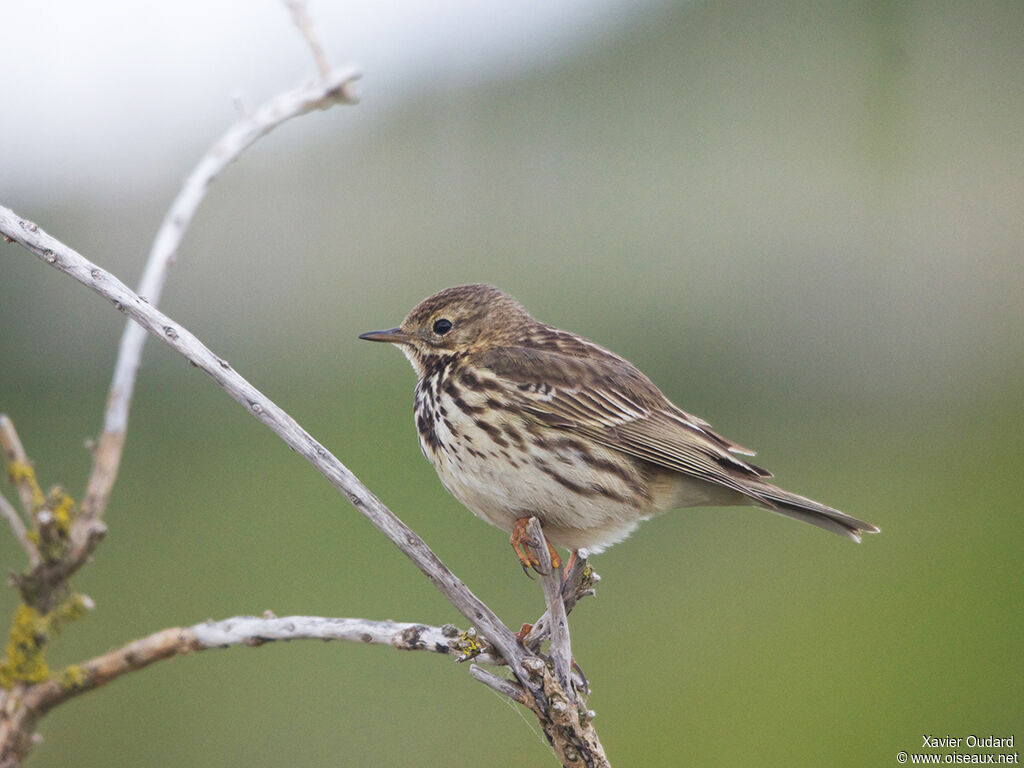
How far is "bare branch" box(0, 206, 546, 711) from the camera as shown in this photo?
3.20 metres

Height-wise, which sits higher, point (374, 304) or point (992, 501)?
point (374, 304)

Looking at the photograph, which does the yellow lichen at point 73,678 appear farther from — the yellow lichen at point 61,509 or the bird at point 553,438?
the bird at point 553,438

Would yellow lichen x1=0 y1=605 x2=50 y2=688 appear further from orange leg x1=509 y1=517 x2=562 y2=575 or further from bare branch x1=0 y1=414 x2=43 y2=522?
orange leg x1=509 y1=517 x2=562 y2=575

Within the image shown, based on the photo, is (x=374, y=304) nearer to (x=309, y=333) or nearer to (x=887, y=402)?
(x=309, y=333)

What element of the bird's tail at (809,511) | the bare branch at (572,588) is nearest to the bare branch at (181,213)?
the bare branch at (572,588)

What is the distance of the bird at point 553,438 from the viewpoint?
14.3 ft

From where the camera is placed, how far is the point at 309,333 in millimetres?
11859

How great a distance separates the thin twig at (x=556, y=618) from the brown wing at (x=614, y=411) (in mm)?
1071

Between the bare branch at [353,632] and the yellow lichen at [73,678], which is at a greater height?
the bare branch at [353,632]

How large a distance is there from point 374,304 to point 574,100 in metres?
6.34

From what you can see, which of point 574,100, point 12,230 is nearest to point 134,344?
point 12,230

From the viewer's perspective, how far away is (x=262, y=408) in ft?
10.6

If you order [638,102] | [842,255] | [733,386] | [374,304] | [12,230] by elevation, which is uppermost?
[638,102]

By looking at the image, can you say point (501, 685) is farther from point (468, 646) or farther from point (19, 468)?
point (19, 468)
